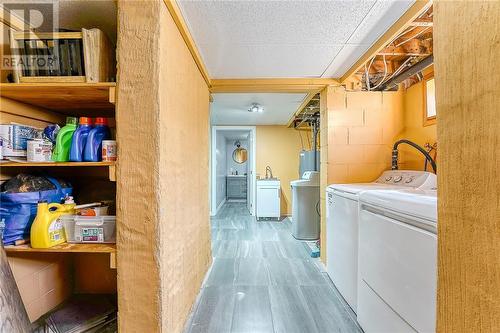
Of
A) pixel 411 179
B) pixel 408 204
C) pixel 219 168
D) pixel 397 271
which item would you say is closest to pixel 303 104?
pixel 411 179

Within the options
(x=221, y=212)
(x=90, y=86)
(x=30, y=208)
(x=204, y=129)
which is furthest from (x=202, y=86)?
(x=221, y=212)

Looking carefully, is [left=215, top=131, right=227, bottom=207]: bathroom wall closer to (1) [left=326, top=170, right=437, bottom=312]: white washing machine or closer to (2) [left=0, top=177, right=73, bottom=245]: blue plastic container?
(1) [left=326, top=170, right=437, bottom=312]: white washing machine

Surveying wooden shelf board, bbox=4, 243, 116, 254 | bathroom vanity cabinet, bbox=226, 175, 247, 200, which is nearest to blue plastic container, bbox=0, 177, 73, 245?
wooden shelf board, bbox=4, 243, 116, 254

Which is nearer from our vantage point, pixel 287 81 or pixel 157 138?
pixel 157 138

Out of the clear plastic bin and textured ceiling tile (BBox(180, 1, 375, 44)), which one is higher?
textured ceiling tile (BBox(180, 1, 375, 44))

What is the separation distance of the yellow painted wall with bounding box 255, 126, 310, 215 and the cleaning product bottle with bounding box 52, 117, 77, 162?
160 inches

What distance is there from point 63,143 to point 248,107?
8.82 ft

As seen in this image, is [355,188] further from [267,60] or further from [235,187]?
[235,187]

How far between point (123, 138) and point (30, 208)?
24.3 inches

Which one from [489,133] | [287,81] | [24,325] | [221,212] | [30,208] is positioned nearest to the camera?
[489,133]

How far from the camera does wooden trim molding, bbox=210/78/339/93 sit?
2365 millimetres

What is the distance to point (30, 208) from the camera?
46.1 inches

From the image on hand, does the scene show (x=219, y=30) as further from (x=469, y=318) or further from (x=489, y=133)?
(x=469, y=318)

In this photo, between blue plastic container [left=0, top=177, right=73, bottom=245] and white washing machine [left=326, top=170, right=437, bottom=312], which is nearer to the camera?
blue plastic container [left=0, top=177, right=73, bottom=245]
